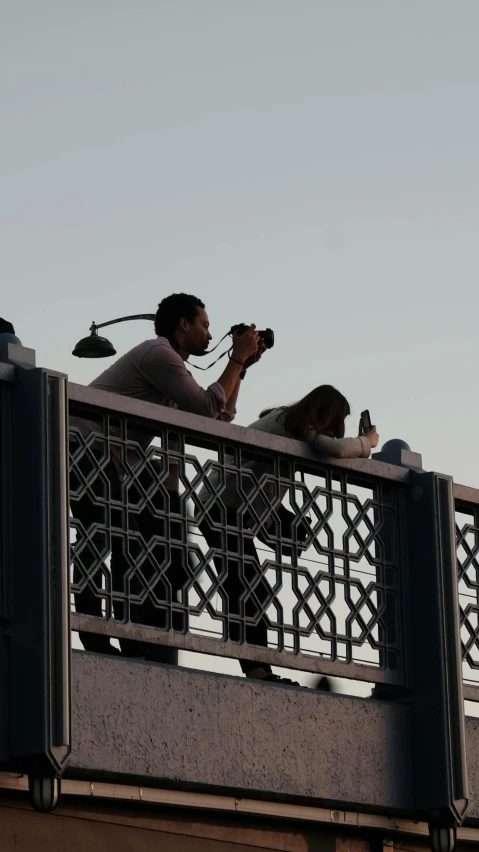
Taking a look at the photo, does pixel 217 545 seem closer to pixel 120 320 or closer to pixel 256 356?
pixel 256 356

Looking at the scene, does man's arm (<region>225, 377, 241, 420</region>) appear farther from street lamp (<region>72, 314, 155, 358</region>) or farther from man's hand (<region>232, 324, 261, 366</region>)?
street lamp (<region>72, 314, 155, 358</region>)

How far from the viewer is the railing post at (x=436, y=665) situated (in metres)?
8.12

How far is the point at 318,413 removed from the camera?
27.0 feet

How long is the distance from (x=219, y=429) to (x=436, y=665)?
1.52 m

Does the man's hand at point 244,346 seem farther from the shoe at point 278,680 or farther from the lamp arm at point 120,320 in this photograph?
the lamp arm at point 120,320

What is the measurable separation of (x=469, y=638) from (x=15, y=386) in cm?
288

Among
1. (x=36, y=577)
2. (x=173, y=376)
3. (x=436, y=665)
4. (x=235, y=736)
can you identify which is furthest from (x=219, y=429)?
(x=436, y=665)

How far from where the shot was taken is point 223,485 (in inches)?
300

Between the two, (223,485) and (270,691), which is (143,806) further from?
(223,485)

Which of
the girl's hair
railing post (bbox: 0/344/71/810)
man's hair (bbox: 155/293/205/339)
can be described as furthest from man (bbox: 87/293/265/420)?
railing post (bbox: 0/344/71/810)

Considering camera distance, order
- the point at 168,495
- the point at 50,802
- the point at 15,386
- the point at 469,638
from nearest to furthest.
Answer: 1. the point at 50,802
2. the point at 15,386
3. the point at 168,495
4. the point at 469,638

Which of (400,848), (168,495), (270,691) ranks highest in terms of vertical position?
(168,495)

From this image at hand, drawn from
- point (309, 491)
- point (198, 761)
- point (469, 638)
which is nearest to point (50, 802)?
point (198, 761)

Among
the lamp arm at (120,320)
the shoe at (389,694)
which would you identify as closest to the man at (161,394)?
the shoe at (389,694)
